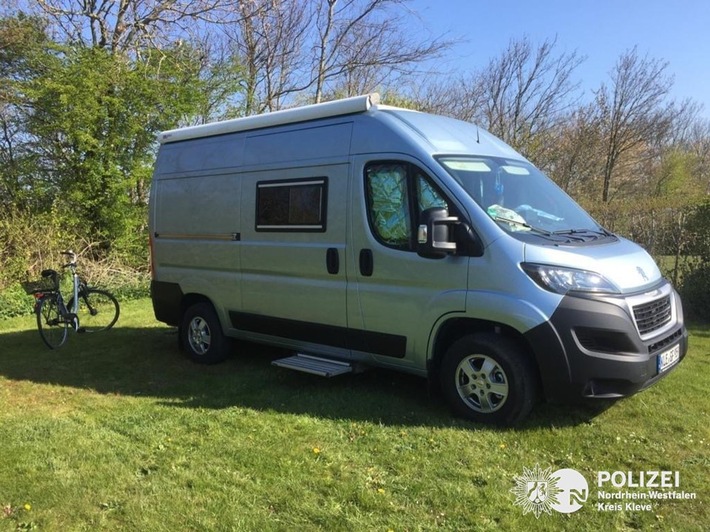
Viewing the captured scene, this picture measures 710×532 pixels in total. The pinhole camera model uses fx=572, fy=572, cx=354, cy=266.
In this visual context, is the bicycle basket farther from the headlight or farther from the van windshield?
the headlight

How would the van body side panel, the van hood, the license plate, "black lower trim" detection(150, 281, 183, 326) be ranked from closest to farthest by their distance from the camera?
the van hood, the license plate, the van body side panel, "black lower trim" detection(150, 281, 183, 326)

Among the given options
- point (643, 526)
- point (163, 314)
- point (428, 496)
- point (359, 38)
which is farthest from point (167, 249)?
point (359, 38)

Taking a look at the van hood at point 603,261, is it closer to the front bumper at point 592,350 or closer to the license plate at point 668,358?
the front bumper at point 592,350

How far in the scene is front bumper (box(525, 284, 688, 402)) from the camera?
13.0 ft

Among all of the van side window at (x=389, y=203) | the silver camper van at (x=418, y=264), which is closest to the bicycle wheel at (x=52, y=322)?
the silver camper van at (x=418, y=264)

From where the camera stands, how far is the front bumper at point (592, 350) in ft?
13.0

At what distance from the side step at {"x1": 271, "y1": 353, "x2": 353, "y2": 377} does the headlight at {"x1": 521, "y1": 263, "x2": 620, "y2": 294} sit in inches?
76.3

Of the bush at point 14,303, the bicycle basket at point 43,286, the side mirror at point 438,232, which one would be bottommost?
the bush at point 14,303

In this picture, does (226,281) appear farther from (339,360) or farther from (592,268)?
(592,268)

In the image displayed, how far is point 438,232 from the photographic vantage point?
14.2 feet

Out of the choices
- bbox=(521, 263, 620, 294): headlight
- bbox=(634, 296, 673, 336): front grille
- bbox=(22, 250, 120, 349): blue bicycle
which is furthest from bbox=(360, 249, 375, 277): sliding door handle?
bbox=(22, 250, 120, 349): blue bicycle

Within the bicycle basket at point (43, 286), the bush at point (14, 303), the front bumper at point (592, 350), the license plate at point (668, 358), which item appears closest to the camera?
the front bumper at point (592, 350)

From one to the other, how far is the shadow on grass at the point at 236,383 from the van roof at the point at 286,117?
259 cm

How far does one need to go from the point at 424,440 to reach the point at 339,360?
1.39 m
